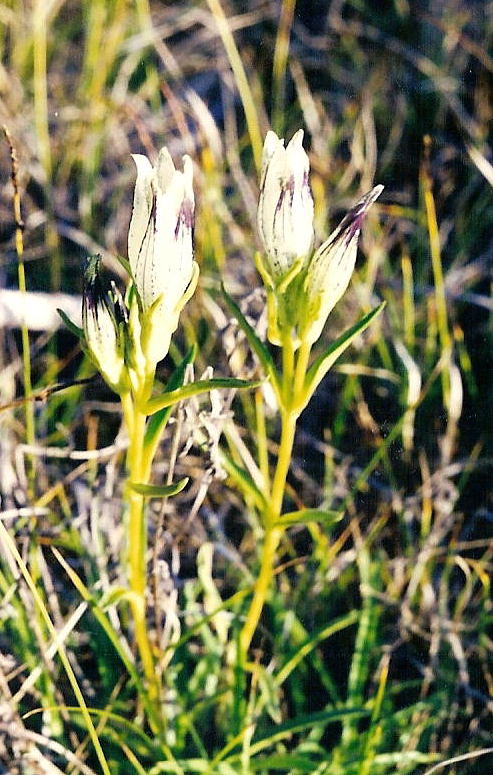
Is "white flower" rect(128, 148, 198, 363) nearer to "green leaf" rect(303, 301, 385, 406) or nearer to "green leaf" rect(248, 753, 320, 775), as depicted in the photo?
"green leaf" rect(303, 301, 385, 406)

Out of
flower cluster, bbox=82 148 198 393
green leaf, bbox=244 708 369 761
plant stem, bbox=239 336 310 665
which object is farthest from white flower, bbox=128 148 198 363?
green leaf, bbox=244 708 369 761

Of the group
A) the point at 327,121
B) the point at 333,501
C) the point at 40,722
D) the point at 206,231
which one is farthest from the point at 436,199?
the point at 40,722

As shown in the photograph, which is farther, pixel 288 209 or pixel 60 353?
pixel 60 353

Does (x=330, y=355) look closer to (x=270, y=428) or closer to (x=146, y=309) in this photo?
(x=146, y=309)

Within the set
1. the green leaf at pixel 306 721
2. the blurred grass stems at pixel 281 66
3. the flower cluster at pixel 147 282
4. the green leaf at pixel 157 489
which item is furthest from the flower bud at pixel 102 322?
the blurred grass stems at pixel 281 66

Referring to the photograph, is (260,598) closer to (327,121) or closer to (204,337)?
(204,337)
